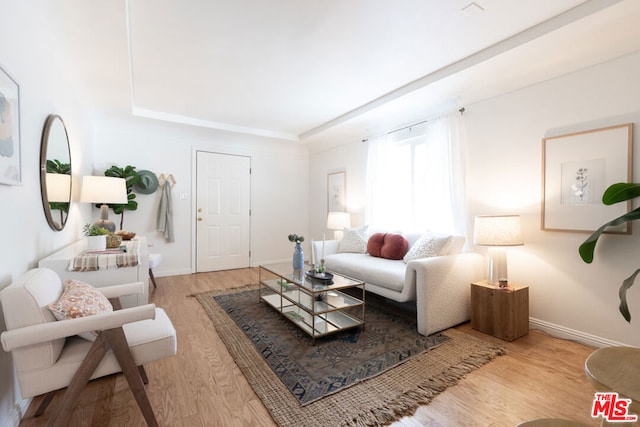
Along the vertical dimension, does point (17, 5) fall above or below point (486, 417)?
above

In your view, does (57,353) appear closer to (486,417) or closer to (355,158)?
(486,417)

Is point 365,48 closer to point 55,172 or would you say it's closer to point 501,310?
point 501,310

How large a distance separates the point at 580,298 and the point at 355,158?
10.7ft

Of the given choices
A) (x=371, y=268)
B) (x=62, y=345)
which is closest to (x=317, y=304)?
(x=371, y=268)

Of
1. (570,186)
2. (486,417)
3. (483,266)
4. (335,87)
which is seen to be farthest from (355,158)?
(486,417)

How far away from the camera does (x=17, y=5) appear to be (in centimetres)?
160

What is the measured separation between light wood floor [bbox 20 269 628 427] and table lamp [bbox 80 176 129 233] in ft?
4.68

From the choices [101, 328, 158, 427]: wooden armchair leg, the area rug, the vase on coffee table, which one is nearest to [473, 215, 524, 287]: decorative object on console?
the area rug

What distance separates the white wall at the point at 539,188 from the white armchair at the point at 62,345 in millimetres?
3052

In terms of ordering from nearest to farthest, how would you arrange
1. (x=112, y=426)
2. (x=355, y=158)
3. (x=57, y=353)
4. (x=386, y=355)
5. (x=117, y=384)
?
(x=57, y=353) → (x=112, y=426) → (x=117, y=384) → (x=386, y=355) → (x=355, y=158)

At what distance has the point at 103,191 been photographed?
8.62 ft

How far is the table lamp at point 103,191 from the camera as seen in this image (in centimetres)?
259

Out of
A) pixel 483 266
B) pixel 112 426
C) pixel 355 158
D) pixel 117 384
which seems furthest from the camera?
pixel 355 158

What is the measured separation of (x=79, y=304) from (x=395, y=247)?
284cm
